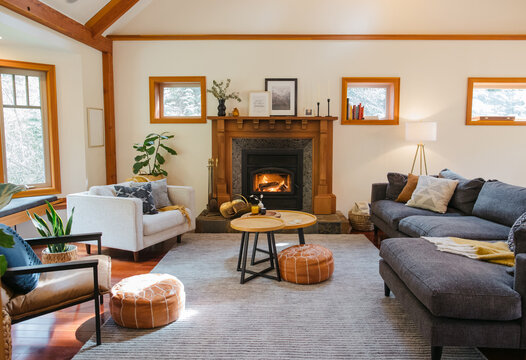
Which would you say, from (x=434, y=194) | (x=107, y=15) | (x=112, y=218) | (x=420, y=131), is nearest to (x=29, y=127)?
(x=107, y=15)

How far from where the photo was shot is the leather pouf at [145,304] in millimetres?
2742

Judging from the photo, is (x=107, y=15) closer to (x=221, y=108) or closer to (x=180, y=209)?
(x=221, y=108)

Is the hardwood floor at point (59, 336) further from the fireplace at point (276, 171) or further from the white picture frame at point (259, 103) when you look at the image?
the white picture frame at point (259, 103)

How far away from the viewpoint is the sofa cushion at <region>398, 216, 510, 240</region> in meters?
3.51

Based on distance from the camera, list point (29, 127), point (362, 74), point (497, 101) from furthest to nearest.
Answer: point (497, 101)
point (362, 74)
point (29, 127)

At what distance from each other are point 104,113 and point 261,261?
3461 millimetres

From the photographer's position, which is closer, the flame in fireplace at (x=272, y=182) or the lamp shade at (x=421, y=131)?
the lamp shade at (x=421, y=131)

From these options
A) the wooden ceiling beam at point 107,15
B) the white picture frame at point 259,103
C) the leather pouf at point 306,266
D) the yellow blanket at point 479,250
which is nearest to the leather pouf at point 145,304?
the leather pouf at point 306,266

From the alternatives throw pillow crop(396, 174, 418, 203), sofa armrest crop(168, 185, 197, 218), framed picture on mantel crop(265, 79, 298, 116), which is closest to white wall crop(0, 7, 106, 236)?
sofa armrest crop(168, 185, 197, 218)

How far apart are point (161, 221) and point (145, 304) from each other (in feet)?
5.86

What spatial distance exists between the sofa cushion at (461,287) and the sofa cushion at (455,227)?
92 cm

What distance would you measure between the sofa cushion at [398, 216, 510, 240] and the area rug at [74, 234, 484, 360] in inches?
22.8

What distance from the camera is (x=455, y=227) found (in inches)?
144

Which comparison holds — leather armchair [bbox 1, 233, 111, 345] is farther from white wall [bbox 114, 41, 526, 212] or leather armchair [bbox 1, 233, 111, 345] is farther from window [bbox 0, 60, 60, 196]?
white wall [bbox 114, 41, 526, 212]
